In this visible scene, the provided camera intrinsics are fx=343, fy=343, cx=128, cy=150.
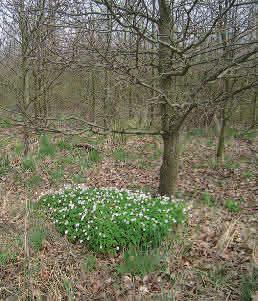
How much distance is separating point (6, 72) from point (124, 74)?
18.0 ft

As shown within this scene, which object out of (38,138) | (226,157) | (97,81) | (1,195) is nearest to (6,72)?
(38,138)

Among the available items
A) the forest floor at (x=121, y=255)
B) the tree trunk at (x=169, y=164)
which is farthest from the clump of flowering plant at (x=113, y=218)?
the tree trunk at (x=169, y=164)

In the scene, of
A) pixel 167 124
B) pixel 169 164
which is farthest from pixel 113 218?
pixel 167 124

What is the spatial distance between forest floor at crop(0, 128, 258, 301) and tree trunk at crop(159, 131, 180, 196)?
0.55 meters

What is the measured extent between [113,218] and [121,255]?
0.45m

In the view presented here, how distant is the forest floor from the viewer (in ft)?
11.1

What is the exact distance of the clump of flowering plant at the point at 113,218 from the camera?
4059mm

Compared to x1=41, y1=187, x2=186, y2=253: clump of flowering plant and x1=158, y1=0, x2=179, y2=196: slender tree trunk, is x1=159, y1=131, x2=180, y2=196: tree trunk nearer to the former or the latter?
x1=158, y1=0, x2=179, y2=196: slender tree trunk

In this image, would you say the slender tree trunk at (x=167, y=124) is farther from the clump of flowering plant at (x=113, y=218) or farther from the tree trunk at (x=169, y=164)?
the clump of flowering plant at (x=113, y=218)

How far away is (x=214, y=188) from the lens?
20.9ft

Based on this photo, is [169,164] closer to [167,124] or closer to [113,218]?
[167,124]

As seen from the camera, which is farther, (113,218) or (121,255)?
(113,218)

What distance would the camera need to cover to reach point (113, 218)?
421cm

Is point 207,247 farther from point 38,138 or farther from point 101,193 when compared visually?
point 38,138
